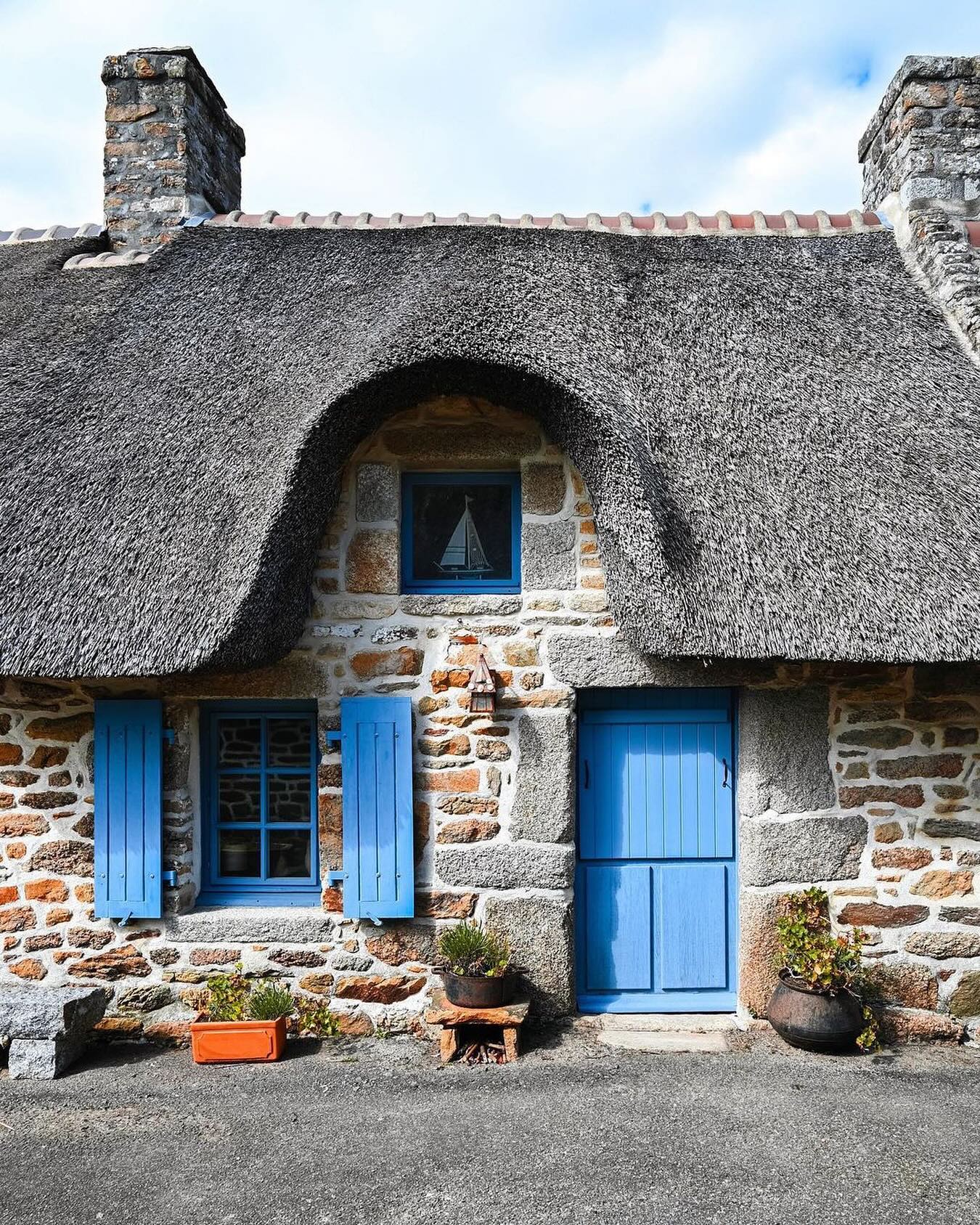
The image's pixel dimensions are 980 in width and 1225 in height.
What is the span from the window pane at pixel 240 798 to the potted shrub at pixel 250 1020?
2.35ft

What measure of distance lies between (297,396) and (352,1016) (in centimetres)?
295

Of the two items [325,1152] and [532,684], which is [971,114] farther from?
[325,1152]

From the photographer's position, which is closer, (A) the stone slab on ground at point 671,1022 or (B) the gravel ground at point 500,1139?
(B) the gravel ground at point 500,1139

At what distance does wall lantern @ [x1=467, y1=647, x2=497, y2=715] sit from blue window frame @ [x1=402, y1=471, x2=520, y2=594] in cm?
51

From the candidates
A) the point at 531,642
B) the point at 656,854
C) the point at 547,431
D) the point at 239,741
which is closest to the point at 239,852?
the point at 239,741

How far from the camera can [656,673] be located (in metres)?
4.11

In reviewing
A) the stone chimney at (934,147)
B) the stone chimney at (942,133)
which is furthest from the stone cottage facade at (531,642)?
the stone chimney at (942,133)

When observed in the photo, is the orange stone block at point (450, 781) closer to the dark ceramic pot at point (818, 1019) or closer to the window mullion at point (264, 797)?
the window mullion at point (264, 797)

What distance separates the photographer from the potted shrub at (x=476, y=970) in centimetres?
384

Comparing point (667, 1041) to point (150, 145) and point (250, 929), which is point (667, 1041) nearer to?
point (250, 929)

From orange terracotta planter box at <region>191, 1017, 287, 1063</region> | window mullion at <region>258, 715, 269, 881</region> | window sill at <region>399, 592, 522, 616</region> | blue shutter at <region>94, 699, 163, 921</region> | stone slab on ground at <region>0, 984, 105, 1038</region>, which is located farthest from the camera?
window mullion at <region>258, 715, 269, 881</region>

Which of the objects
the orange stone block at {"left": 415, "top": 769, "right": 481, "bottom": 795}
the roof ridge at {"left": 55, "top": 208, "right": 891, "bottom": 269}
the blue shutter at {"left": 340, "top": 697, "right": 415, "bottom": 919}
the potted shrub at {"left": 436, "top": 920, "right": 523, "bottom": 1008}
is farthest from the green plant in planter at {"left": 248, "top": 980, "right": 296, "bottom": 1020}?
the roof ridge at {"left": 55, "top": 208, "right": 891, "bottom": 269}

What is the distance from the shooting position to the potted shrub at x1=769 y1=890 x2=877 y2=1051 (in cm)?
382

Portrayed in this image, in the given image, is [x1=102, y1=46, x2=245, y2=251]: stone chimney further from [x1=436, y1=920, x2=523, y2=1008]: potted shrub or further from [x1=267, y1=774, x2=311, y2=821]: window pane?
[x1=436, y1=920, x2=523, y2=1008]: potted shrub
